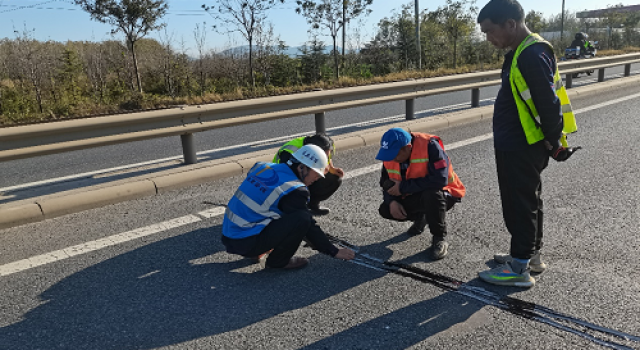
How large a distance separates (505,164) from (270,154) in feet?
11.8

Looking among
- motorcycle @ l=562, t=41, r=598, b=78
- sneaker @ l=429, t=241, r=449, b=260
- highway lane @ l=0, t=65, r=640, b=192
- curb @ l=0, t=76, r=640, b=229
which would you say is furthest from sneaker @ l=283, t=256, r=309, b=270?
motorcycle @ l=562, t=41, r=598, b=78

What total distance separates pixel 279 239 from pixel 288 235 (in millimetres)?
67

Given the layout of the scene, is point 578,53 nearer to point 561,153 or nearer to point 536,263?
point 536,263

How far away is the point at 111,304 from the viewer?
305 centimetres

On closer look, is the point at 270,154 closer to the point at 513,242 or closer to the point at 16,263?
the point at 16,263

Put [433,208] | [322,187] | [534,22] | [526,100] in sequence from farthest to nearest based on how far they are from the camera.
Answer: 1. [534,22]
2. [322,187]
3. [433,208]
4. [526,100]

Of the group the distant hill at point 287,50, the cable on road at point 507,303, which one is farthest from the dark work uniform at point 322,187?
the distant hill at point 287,50

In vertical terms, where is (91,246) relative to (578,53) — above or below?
below

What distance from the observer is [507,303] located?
2.96 meters

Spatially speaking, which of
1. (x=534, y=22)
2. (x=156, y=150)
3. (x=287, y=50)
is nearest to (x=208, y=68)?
(x=287, y=50)

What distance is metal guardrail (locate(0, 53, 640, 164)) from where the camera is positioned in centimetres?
478

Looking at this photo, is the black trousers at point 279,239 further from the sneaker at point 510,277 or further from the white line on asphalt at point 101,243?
the sneaker at point 510,277

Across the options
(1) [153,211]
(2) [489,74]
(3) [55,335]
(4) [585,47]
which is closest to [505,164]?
(3) [55,335]

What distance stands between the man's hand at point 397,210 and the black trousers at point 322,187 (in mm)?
752
